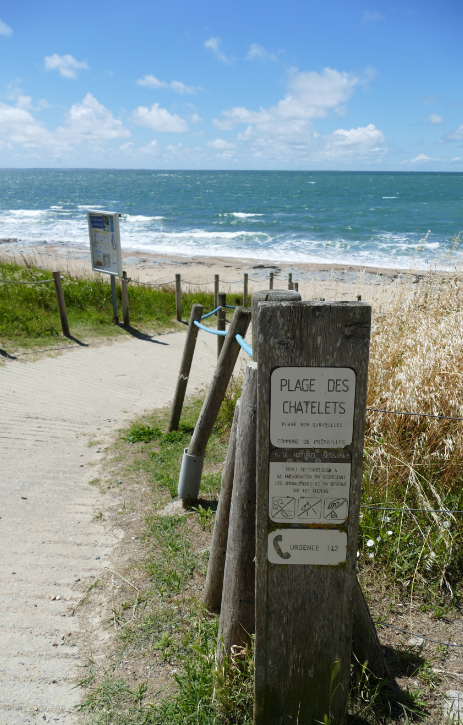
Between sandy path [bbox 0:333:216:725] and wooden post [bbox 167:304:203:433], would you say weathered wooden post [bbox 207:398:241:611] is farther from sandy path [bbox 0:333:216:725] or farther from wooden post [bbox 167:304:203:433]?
wooden post [bbox 167:304:203:433]

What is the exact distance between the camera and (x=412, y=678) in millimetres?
2152

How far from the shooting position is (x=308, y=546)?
5.43ft

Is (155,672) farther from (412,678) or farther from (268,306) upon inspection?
(268,306)

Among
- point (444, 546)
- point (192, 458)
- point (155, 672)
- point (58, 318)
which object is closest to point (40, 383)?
point (58, 318)

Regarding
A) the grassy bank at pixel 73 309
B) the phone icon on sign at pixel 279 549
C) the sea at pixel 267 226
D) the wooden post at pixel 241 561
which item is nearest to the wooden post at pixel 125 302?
the grassy bank at pixel 73 309

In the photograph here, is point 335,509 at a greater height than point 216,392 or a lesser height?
greater

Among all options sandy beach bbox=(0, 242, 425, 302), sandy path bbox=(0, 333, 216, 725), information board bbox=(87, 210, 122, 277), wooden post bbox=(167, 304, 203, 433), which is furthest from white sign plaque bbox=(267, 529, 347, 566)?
sandy beach bbox=(0, 242, 425, 302)

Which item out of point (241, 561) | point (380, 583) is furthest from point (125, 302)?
point (241, 561)

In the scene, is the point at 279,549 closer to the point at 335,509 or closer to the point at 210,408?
the point at 335,509

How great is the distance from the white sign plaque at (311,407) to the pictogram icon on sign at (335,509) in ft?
0.65

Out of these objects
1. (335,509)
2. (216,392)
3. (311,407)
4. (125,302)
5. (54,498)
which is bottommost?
(54,498)

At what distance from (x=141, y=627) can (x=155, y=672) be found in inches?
12.4

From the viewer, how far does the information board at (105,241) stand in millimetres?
10023

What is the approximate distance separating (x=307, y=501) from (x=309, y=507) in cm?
2
